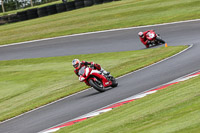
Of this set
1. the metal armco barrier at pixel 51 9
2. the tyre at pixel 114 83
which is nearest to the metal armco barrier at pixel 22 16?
the metal armco barrier at pixel 51 9

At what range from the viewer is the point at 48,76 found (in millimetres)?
20750

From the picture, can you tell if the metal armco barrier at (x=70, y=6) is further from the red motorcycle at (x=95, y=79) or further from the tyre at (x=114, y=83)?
the red motorcycle at (x=95, y=79)

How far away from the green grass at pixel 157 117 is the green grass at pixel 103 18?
64.8 feet

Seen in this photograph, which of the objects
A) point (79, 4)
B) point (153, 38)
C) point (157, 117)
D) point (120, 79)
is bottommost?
point (120, 79)

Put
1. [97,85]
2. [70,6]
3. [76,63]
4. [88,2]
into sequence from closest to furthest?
[76,63], [97,85], [88,2], [70,6]

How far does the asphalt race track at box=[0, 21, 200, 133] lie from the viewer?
1234cm

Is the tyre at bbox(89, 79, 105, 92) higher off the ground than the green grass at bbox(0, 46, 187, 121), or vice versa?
the tyre at bbox(89, 79, 105, 92)

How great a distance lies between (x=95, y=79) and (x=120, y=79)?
243 centimetres

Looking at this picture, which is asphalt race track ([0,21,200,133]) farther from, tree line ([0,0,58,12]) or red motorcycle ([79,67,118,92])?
tree line ([0,0,58,12])

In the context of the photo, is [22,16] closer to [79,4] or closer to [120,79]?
[79,4]

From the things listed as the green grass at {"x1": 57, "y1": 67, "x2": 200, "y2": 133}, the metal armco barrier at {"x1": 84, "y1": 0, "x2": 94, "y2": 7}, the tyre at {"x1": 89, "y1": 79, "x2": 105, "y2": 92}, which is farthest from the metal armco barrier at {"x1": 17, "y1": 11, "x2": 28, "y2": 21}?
the green grass at {"x1": 57, "y1": 67, "x2": 200, "y2": 133}

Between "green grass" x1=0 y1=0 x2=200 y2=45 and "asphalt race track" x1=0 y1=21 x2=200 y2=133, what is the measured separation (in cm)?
335

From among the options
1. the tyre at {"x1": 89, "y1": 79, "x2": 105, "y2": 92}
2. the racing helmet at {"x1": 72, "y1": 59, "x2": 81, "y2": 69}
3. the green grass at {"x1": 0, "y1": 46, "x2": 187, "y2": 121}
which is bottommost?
the green grass at {"x1": 0, "y1": 46, "x2": 187, "y2": 121}

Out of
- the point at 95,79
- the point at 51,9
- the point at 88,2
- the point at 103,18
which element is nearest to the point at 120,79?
the point at 95,79
